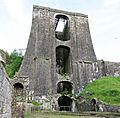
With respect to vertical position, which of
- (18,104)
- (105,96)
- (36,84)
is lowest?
(18,104)

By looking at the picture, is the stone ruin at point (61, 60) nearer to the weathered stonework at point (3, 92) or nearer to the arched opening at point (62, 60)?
the arched opening at point (62, 60)

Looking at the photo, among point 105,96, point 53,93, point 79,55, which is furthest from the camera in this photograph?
point 79,55

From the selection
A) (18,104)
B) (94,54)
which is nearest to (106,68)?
(94,54)

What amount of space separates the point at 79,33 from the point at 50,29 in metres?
4.01

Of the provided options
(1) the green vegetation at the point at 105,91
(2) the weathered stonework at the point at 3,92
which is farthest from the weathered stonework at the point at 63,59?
(2) the weathered stonework at the point at 3,92

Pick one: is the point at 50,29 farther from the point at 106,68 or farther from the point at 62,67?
the point at 106,68

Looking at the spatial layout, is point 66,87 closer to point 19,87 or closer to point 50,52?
point 50,52

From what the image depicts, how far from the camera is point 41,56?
26.9 meters

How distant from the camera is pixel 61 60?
33250 millimetres

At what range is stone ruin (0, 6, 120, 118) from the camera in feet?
83.8

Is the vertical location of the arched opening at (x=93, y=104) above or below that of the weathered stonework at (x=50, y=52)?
below

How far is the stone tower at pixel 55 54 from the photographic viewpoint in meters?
26.0

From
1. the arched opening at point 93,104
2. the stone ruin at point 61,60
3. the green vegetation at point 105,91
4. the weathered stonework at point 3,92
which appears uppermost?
the stone ruin at point 61,60

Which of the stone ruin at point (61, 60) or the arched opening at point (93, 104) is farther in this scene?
the stone ruin at point (61, 60)
